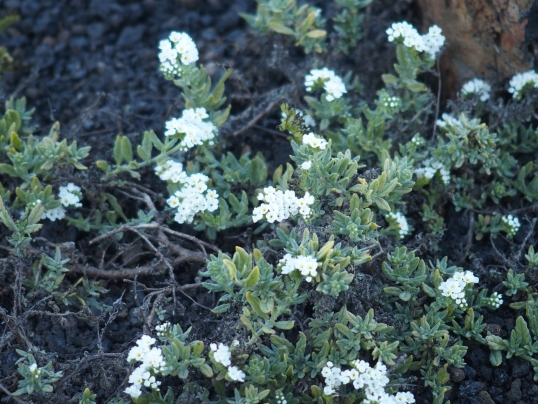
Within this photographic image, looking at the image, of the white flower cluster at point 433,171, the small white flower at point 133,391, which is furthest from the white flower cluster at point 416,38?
the small white flower at point 133,391

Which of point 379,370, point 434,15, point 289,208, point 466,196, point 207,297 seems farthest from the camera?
point 434,15

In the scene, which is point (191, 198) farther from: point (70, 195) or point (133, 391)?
point (133, 391)

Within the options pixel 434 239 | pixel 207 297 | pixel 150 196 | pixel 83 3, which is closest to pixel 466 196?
pixel 434 239

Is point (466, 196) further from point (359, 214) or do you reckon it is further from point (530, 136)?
point (359, 214)

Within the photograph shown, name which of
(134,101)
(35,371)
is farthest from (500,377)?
(134,101)

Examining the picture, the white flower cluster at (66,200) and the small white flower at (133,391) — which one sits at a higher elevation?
the white flower cluster at (66,200)

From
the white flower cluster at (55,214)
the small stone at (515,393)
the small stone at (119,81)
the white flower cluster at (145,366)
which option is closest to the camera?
the white flower cluster at (145,366)

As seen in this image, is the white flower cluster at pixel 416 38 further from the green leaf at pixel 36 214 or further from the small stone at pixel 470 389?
Result: the green leaf at pixel 36 214
